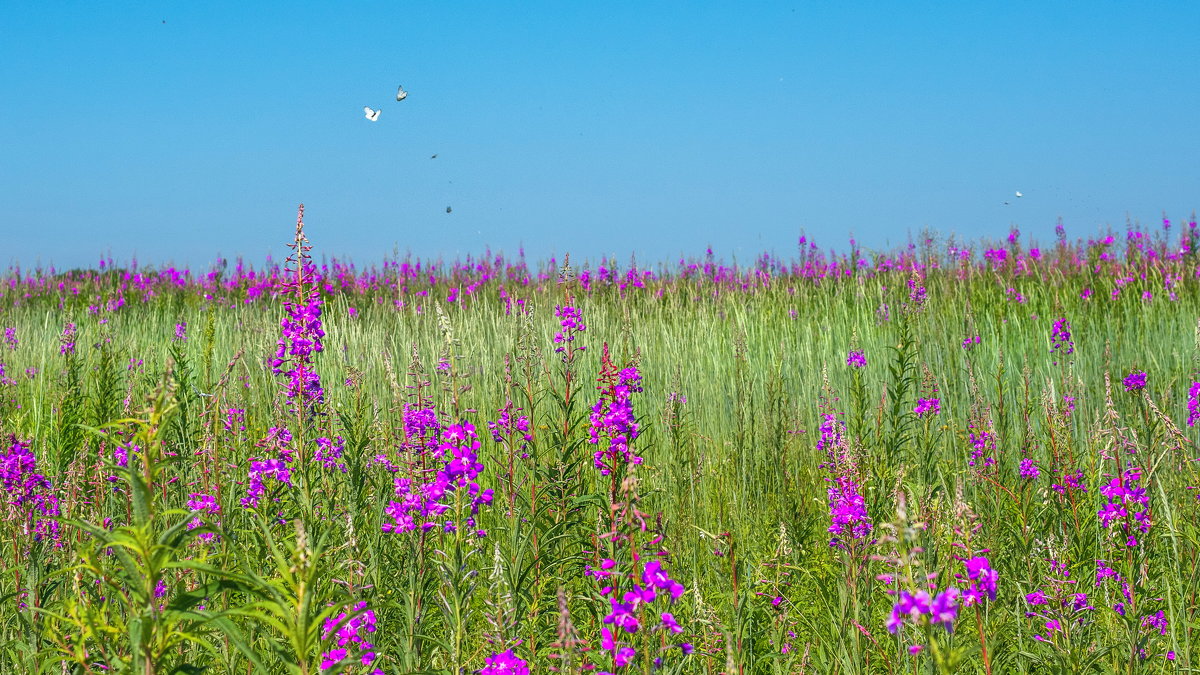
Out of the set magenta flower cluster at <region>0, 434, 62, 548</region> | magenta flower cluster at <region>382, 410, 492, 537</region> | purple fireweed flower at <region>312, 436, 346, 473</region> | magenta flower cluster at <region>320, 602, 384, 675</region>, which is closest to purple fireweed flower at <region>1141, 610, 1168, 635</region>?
magenta flower cluster at <region>382, 410, 492, 537</region>

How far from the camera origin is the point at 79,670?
2211 mm

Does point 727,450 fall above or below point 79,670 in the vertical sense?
below

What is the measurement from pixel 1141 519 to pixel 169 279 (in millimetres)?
17692

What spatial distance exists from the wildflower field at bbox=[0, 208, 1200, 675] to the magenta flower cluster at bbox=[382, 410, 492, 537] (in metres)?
0.01

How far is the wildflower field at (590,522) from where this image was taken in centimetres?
160

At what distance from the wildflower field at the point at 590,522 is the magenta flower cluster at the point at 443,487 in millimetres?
11

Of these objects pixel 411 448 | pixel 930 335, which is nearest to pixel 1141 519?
pixel 411 448

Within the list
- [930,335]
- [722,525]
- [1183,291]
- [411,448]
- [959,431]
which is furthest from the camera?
[1183,291]

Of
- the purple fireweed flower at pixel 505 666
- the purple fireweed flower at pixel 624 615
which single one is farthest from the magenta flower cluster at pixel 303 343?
the purple fireweed flower at pixel 624 615

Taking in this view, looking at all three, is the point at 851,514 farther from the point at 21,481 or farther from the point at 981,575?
the point at 21,481

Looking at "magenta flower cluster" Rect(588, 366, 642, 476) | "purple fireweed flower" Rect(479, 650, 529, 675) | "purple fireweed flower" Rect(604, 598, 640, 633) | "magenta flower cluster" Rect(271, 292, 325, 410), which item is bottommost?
"purple fireweed flower" Rect(479, 650, 529, 675)

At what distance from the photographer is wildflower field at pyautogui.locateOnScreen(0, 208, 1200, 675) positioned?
5.26 feet

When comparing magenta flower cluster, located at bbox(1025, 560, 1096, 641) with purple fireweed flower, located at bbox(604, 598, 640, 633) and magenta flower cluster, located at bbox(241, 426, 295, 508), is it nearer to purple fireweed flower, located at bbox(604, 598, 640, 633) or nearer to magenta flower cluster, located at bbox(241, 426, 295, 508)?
purple fireweed flower, located at bbox(604, 598, 640, 633)

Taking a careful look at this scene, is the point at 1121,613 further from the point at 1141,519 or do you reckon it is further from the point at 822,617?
the point at 822,617
